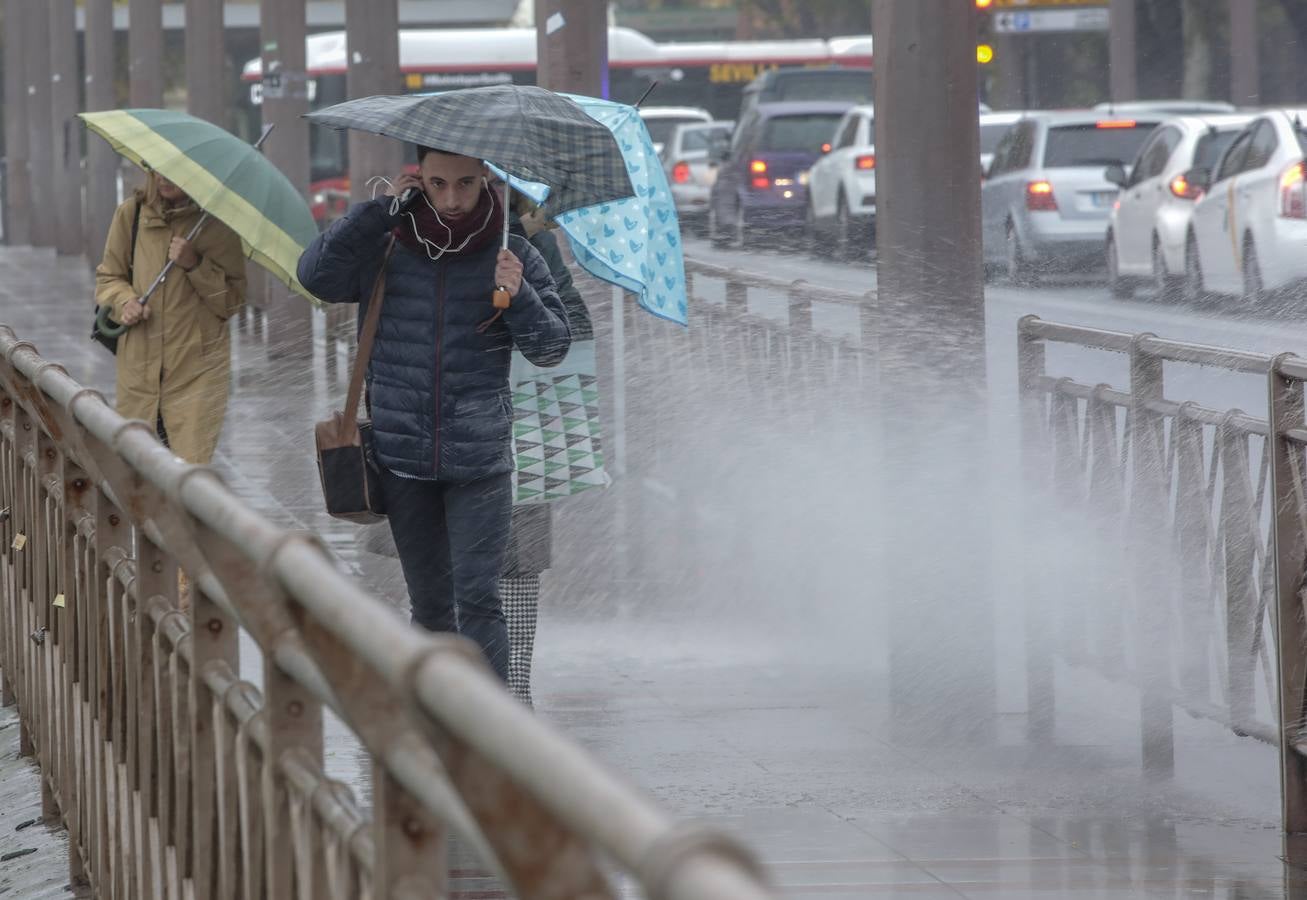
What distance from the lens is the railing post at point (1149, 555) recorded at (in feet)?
19.2

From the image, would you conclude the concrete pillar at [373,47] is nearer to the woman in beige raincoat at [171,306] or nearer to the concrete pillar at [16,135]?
the woman in beige raincoat at [171,306]

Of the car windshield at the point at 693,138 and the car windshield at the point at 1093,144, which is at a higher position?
the car windshield at the point at 693,138

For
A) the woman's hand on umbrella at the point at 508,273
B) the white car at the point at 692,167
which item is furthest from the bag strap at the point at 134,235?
the white car at the point at 692,167

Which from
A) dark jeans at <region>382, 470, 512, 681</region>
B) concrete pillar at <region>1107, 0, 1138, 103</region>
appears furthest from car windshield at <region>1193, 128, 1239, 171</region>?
dark jeans at <region>382, 470, 512, 681</region>

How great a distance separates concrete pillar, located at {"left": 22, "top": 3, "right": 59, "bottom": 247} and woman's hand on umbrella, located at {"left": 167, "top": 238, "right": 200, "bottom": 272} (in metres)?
36.5

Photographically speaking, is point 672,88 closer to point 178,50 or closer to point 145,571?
point 178,50

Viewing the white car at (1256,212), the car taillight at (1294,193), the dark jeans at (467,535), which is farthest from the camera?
the white car at (1256,212)

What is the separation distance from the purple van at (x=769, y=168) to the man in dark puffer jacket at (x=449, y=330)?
2564cm

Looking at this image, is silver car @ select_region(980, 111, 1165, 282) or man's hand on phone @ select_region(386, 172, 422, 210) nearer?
man's hand on phone @ select_region(386, 172, 422, 210)

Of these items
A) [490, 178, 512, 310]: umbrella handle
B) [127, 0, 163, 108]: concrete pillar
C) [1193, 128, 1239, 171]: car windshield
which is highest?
[127, 0, 163, 108]: concrete pillar

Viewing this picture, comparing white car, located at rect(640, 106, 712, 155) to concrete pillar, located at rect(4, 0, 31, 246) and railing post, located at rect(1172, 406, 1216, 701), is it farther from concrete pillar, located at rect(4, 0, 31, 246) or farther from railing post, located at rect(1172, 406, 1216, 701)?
railing post, located at rect(1172, 406, 1216, 701)

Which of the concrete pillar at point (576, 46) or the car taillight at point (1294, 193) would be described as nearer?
the concrete pillar at point (576, 46)

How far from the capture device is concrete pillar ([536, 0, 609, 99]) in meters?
12.3

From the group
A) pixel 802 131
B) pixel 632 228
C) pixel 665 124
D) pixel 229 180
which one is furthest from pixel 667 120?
pixel 632 228
